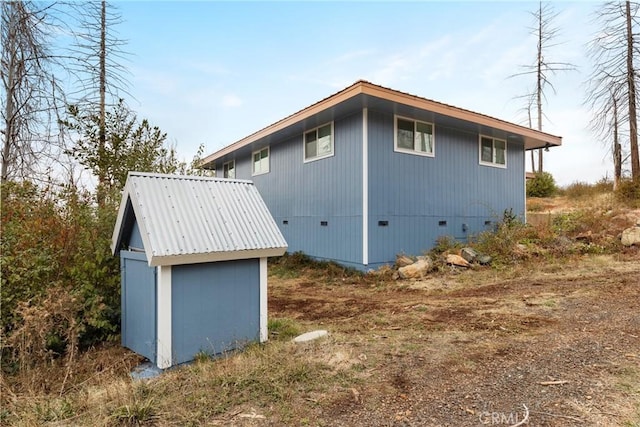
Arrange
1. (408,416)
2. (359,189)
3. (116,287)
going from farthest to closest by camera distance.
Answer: (359,189) → (116,287) → (408,416)

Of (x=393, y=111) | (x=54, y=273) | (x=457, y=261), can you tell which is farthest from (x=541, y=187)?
(x=54, y=273)

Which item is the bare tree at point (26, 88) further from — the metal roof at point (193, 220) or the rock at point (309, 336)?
the rock at point (309, 336)

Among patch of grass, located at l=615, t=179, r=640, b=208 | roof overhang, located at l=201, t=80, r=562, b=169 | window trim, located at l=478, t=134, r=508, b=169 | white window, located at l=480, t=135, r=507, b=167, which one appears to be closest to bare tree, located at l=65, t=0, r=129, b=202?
roof overhang, located at l=201, t=80, r=562, b=169

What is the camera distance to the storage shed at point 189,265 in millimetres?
3014

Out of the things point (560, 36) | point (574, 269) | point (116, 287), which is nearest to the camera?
point (116, 287)

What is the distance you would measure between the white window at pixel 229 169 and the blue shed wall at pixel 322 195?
3.25 metres

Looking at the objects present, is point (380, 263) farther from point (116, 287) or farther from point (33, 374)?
point (33, 374)

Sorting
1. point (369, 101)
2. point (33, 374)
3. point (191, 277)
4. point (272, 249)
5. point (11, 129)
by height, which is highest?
point (369, 101)

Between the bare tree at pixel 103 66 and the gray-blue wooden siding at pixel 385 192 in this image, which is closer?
the bare tree at pixel 103 66

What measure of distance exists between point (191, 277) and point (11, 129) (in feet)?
13.5

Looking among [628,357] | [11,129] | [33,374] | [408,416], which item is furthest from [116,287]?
[628,357]

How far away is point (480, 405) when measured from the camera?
2.24 meters

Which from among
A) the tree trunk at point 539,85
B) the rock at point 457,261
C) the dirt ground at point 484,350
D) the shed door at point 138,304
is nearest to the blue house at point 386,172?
the rock at point 457,261

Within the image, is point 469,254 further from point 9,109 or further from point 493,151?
point 9,109
